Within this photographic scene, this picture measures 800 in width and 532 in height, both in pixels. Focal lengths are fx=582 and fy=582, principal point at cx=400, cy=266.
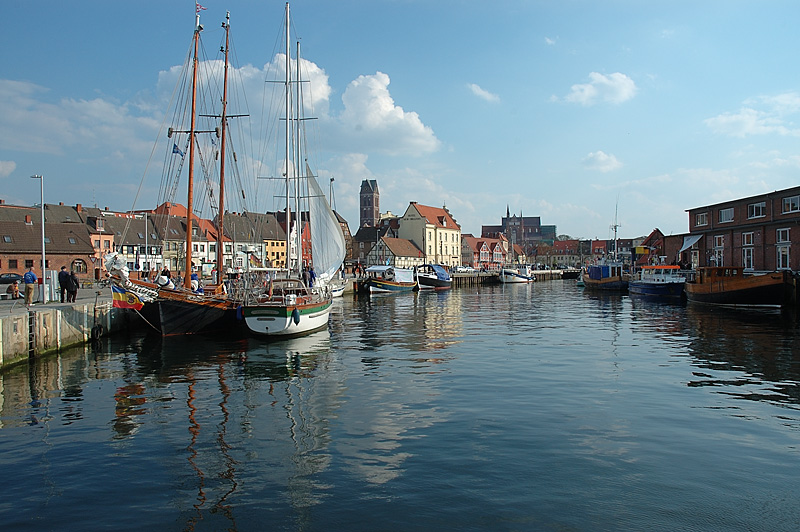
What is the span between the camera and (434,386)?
57.5 feet

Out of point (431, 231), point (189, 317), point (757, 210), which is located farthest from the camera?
point (431, 231)

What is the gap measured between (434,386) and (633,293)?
60.9 meters

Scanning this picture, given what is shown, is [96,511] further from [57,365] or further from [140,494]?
[57,365]

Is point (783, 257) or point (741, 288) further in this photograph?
point (783, 257)

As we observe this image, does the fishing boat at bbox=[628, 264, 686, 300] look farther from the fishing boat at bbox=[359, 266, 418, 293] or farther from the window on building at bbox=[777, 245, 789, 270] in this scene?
the fishing boat at bbox=[359, 266, 418, 293]

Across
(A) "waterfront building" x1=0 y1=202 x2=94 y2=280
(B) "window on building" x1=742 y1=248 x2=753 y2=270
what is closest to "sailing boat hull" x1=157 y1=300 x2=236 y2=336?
(A) "waterfront building" x1=0 y1=202 x2=94 y2=280

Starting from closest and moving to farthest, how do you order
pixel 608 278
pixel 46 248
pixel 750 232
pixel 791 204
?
1. pixel 791 204
2. pixel 750 232
3. pixel 46 248
4. pixel 608 278

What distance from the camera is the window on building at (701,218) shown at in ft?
212

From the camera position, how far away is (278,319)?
26.9m

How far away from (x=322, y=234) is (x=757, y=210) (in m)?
42.9

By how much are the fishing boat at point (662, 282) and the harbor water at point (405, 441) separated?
3791 centimetres

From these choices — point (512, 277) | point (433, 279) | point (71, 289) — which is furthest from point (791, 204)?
point (512, 277)

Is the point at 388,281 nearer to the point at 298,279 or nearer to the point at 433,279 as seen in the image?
the point at 433,279

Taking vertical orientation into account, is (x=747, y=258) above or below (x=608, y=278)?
above
